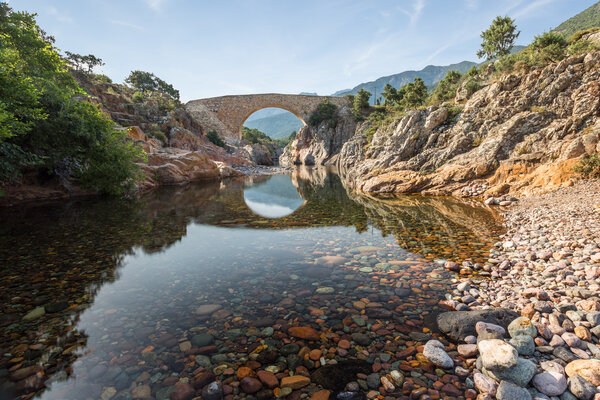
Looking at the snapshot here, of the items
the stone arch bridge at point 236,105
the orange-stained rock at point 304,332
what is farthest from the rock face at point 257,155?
the orange-stained rock at point 304,332

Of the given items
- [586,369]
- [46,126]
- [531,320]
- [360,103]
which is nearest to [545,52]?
[531,320]

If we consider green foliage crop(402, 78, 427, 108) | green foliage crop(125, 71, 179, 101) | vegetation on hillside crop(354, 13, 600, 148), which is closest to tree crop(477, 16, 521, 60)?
vegetation on hillside crop(354, 13, 600, 148)

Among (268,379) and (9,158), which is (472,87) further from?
(9,158)

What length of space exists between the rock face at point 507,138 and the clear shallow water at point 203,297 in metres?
5.34

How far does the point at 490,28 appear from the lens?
128 ft

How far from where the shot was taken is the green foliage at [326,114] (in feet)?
195

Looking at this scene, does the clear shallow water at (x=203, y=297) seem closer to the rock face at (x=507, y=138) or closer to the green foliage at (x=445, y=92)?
the rock face at (x=507, y=138)

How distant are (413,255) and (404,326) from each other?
280cm

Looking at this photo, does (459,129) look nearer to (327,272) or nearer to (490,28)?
(327,272)

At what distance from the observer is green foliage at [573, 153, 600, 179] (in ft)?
30.2

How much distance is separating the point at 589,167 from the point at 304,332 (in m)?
12.2

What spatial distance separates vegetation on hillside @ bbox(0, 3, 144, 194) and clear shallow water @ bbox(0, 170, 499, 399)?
125 inches

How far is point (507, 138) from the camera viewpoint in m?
13.8

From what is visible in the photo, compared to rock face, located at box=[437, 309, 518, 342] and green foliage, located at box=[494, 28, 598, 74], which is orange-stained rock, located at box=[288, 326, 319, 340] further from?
green foliage, located at box=[494, 28, 598, 74]
